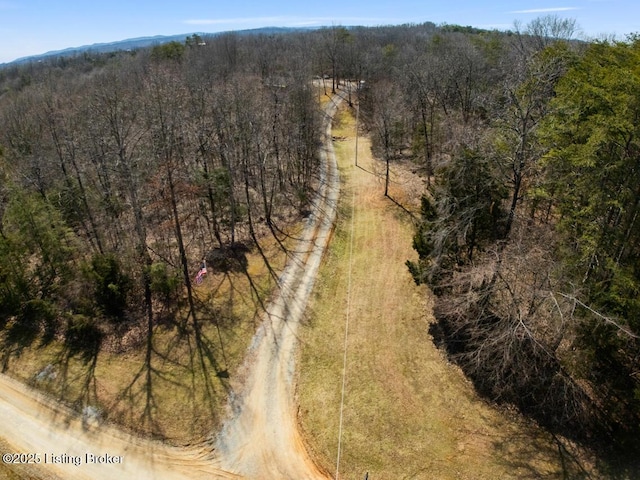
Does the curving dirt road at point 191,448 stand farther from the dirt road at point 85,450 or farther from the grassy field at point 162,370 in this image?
the grassy field at point 162,370

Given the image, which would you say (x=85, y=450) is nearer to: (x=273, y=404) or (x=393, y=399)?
(x=273, y=404)

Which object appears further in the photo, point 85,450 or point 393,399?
point 393,399

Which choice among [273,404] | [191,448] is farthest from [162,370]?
[273,404]

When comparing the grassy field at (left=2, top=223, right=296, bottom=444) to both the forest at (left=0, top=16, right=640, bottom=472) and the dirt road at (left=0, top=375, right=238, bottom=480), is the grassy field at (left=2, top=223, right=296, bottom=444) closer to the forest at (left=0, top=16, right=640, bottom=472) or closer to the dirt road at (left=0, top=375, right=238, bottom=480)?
the dirt road at (left=0, top=375, right=238, bottom=480)

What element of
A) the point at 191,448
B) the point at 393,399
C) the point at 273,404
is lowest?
the point at 191,448

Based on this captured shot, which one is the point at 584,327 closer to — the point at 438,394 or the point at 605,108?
the point at 438,394

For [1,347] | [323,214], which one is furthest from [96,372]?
[323,214]
